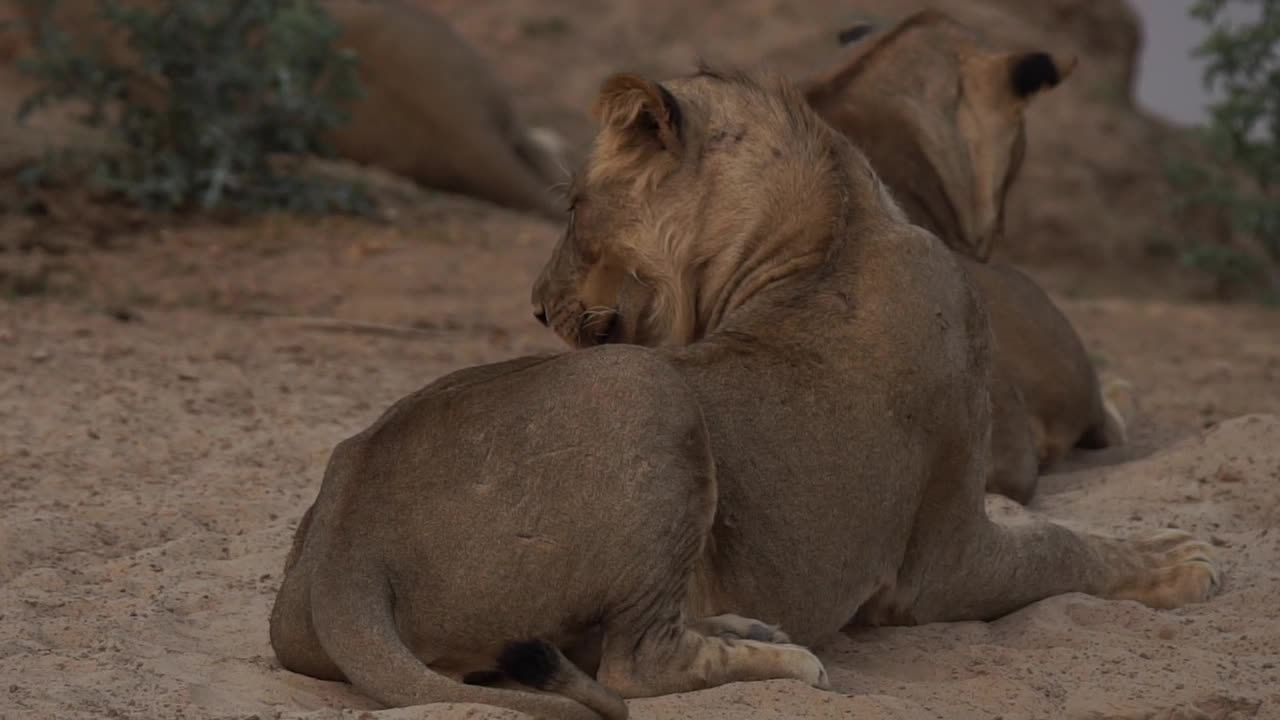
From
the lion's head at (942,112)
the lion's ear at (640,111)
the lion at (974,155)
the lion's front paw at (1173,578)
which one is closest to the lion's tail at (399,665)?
the lion's ear at (640,111)

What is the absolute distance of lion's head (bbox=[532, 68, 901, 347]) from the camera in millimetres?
4523

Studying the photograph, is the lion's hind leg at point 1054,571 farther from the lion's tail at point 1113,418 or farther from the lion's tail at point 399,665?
the lion's tail at point 1113,418

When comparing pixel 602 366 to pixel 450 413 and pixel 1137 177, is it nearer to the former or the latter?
pixel 450 413

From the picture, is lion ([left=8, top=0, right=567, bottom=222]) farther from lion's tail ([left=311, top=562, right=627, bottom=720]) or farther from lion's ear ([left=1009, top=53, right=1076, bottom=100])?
lion's tail ([left=311, top=562, right=627, bottom=720])

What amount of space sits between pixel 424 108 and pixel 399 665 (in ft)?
27.4

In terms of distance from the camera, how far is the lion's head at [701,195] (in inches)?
178

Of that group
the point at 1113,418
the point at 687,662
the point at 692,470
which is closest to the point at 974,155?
the point at 1113,418

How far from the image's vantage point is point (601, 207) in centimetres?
469

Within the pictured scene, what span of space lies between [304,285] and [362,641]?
5377 mm

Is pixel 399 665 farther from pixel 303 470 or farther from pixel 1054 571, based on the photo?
pixel 303 470

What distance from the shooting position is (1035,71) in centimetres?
680

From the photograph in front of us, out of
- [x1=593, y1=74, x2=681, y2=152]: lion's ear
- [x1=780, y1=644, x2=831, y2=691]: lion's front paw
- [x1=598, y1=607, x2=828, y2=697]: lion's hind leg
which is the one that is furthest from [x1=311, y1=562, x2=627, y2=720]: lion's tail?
[x1=593, y1=74, x2=681, y2=152]: lion's ear

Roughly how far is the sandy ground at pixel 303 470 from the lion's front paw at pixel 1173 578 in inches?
2.8

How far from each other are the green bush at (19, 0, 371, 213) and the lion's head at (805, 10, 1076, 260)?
155 inches
